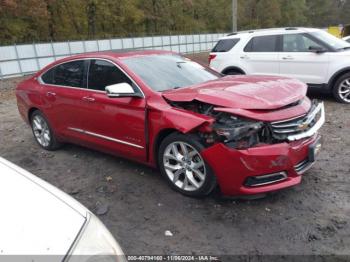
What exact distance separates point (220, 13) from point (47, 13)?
29.3m

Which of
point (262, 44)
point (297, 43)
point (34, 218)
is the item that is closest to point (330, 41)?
point (297, 43)

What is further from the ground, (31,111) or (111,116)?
(111,116)

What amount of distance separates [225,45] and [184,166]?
6.54 metres

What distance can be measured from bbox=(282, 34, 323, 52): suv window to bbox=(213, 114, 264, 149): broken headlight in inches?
213

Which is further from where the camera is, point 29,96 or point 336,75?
point 336,75

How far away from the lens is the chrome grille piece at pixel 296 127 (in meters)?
3.43

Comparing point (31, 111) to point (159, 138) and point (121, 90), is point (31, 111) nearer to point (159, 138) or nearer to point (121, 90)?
point (121, 90)

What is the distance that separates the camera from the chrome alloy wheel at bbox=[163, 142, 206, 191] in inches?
146

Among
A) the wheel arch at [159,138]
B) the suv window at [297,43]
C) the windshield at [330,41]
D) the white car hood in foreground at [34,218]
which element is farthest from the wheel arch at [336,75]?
the white car hood in foreground at [34,218]

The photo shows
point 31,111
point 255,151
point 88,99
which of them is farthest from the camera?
point 31,111

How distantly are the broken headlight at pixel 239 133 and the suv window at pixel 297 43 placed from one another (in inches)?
213

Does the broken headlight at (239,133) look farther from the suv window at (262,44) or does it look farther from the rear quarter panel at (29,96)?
the suv window at (262,44)

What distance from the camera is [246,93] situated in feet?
12.0

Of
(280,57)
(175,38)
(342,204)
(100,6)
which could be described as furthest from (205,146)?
(100,6)
